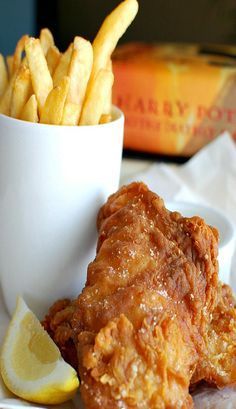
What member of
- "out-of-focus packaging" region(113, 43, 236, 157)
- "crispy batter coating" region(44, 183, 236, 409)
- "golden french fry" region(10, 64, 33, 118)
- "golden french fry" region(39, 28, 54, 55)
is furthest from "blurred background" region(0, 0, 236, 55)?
"crispy batter coating" region(44, 183, 236, 409)

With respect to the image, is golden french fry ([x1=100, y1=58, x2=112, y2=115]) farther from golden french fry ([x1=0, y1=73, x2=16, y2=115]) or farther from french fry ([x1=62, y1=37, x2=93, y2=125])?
golden french fry ([x1=0, y1=73, x2=16, y2=115])

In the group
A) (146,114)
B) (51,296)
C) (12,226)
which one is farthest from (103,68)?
(146,114)

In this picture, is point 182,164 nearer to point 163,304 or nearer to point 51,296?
point 51,296

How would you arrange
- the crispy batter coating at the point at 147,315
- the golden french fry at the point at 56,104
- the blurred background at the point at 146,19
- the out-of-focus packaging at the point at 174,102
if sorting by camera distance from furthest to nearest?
1. the blurred background at the point at 146,19
2. the out-of-focus packaging at the point at 174,102
3. the golden french fry at the point at 56,104
4. the crispy batter coating at the point at 147,315

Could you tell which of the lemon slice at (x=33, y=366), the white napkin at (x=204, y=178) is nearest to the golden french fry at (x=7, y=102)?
the lemon slice at (x=33, y=366)

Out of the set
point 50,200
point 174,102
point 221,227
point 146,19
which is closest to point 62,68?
point 50,200

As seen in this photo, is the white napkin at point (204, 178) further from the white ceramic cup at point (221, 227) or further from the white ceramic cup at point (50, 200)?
the white ceramic cup at point (50, 200)
